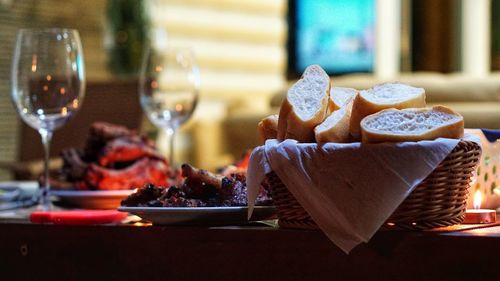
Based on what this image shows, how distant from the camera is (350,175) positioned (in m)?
0.98

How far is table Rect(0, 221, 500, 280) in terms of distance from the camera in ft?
3.17

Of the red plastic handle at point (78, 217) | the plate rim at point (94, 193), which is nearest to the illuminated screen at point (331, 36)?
the plate rim at point (94, 193)

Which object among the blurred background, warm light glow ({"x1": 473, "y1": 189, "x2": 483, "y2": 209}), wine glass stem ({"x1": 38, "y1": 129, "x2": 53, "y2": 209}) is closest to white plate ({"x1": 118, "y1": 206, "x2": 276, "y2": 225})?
warm light glow ({"x1": 473, "y1": 189, "x2": 483, "y2": 209})

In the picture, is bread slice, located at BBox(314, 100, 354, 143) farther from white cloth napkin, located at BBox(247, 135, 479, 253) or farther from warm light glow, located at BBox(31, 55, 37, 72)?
warm light glow, located at BBox(31, 55, 37, 72)

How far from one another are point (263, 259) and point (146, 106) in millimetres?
764

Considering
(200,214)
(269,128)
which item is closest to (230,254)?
(200,214)

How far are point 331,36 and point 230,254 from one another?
21.4 feet

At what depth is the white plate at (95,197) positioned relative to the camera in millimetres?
1551

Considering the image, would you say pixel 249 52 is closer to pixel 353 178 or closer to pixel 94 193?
pixel 94 193

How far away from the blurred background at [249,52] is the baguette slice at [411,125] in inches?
88.9

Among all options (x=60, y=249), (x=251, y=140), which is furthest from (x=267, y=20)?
(x=60, y=249)

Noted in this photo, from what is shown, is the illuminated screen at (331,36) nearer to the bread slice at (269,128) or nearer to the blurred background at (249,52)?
the blurred background at (249,52)

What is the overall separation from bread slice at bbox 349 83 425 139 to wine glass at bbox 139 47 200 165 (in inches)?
28.9

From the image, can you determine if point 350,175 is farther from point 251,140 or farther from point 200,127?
point 200,127
